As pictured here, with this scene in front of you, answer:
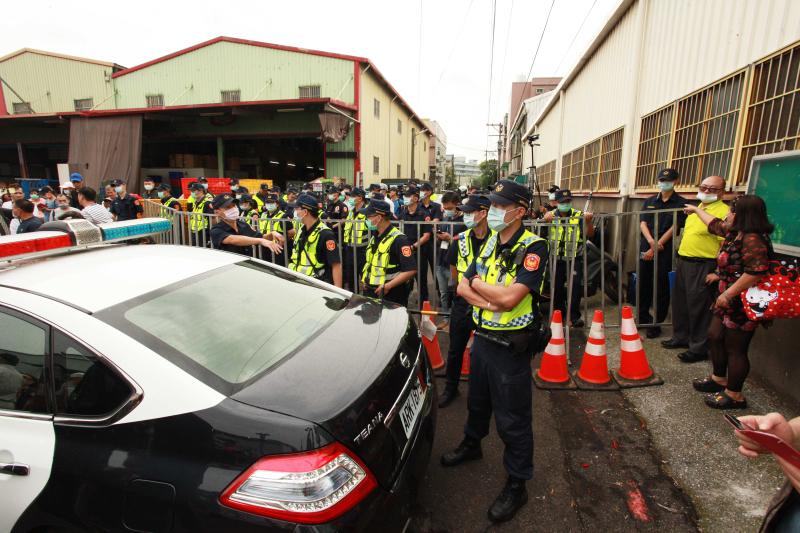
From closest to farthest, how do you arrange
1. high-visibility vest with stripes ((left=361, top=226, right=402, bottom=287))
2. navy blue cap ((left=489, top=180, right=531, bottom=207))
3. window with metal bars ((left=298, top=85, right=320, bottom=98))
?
navy blue cap ((left=489, top=180, right=531, bottom=207)) < high-visibility vest with stripes ((left=361, top=226, right=402, bottom=287)) < window with metal bars ((left=298, top=85, right=320, bottom=98))

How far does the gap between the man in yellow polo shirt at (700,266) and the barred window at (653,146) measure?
2623mm

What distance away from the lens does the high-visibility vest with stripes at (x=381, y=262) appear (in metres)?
4.07

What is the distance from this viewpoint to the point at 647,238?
5.14 meters

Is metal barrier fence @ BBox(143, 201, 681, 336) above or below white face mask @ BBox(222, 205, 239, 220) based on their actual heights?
below

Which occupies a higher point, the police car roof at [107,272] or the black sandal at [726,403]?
the police car roof at [107,272]

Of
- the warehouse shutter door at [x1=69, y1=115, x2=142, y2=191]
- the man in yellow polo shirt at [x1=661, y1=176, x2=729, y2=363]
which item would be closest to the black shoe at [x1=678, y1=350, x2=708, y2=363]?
the man in yellow polo shirt at [x1=661, y1=176, x2=729, y2=363]

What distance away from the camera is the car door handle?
1.66 metres

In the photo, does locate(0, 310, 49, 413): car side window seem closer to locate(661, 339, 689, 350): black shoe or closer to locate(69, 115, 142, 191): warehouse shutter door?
locate(661, 339, 689, 350): black shoe

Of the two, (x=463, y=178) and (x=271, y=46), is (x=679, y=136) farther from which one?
(x=463, y=178)

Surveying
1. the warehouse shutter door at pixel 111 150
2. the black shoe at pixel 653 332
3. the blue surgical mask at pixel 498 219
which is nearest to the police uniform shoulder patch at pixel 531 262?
the blue surgical mask at pixel 498 219

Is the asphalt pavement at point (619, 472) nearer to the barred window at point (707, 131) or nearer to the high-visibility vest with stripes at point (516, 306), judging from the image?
the high-visibility vest with stripes at point (516, 306)

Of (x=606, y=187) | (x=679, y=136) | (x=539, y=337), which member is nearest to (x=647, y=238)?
(x=679, y=136)

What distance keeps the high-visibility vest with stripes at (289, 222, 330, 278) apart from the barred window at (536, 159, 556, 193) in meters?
15.1

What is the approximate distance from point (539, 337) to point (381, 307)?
99cm
